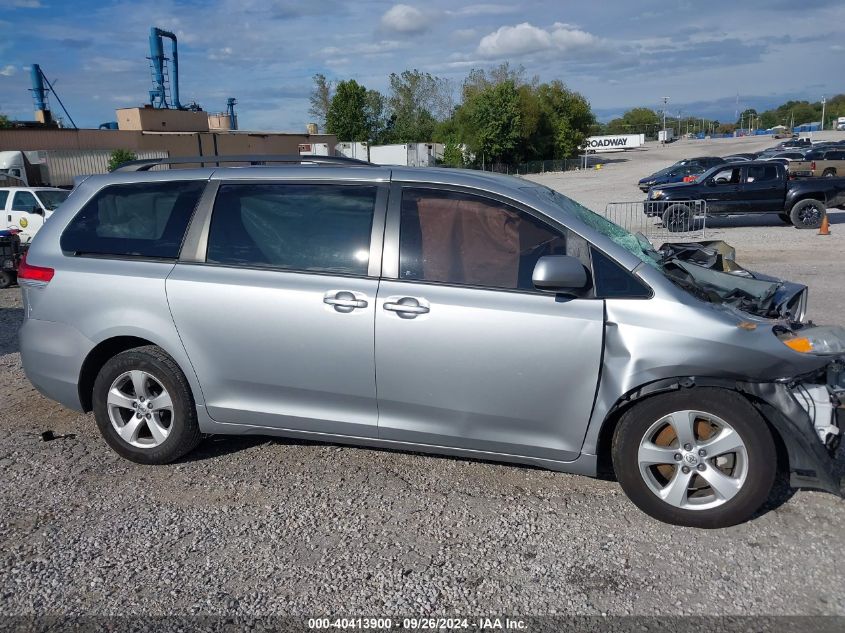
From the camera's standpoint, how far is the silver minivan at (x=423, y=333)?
3572 mm

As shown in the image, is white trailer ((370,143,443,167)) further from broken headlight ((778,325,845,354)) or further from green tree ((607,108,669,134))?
green tree ((607,108,669,134))

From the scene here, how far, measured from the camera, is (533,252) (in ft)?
12.6

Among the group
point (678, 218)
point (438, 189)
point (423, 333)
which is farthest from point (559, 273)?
point (678, 218)

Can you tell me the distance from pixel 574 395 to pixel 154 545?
7.64 feet

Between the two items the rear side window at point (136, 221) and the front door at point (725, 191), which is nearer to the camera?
the rear side window at point (136, 221)

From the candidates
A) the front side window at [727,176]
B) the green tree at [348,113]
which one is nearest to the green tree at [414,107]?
the green tree at [348,113]

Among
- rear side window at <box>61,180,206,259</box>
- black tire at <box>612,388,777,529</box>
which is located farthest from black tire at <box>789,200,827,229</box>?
rear side window at <box>61,180,206,259</box>

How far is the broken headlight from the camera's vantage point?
3559mm

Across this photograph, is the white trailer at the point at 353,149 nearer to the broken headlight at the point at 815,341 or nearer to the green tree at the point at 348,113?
the green tree at the point at 348,113

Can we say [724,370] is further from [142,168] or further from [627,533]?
[142,168]

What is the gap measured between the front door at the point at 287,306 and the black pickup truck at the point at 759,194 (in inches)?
553

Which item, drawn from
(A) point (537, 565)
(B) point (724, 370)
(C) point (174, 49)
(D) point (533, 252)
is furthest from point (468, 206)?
(C) point (174, 49)

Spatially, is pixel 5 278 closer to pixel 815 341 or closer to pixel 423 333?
pixel 423 333

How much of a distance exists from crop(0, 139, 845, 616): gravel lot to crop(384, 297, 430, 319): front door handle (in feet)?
3.58
